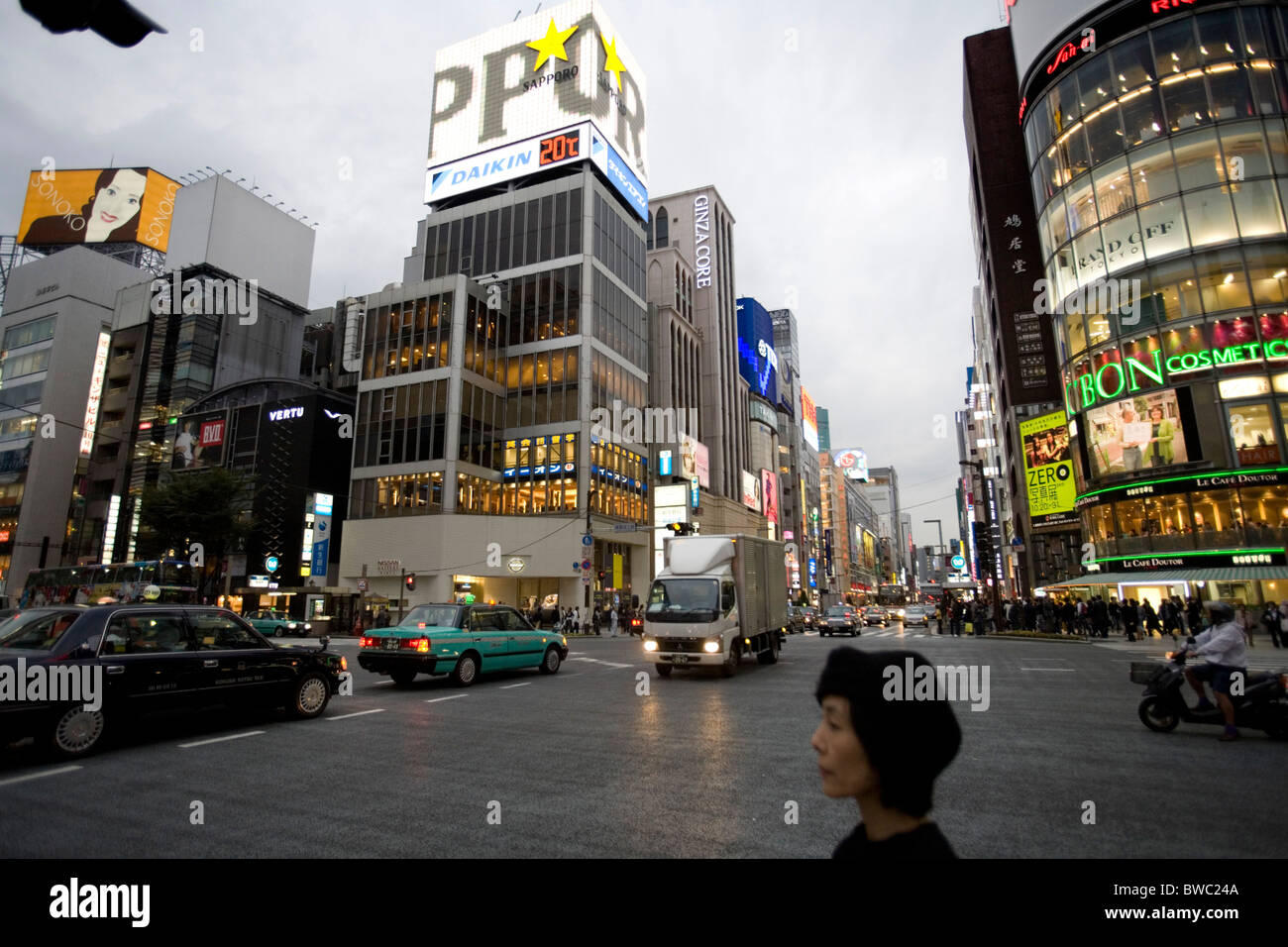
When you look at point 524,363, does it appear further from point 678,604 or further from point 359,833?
point 359,833

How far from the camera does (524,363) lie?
2094 inches

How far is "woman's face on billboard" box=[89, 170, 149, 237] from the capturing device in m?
74.9

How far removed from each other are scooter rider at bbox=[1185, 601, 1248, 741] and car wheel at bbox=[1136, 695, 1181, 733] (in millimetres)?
467

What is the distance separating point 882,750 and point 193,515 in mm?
48764

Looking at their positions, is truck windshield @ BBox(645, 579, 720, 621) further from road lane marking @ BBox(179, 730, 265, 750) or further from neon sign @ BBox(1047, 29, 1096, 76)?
neon sign @ BBox(1047, 29, 1096, 76)

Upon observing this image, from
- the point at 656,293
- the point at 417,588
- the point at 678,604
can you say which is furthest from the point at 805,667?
the point at 656,293

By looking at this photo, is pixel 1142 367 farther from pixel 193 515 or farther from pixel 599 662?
pixel 193 515

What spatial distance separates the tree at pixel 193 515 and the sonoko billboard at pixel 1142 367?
176ft

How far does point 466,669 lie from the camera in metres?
14.2

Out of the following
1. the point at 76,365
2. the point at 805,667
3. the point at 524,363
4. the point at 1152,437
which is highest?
the point at 76,365

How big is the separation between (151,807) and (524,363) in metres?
49.2

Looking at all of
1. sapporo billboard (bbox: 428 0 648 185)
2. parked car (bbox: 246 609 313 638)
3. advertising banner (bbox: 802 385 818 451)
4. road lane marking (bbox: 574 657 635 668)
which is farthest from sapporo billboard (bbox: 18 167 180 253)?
advertising banner (bbox: 802 385 818 451)

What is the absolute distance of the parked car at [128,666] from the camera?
7.35 m

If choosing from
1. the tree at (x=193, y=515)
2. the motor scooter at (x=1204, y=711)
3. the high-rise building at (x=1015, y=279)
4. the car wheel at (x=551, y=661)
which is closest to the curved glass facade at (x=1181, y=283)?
the high-rise building at (x=1015, y=279)
